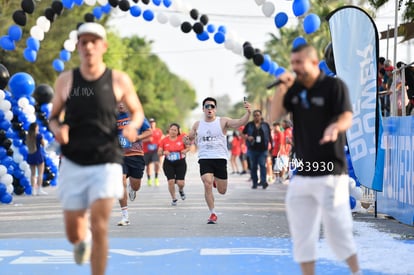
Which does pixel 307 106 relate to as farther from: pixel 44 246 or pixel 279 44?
pixel 279 44

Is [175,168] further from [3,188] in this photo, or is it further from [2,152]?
[2,152]

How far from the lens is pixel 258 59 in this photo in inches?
709

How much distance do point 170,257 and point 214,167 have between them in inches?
166

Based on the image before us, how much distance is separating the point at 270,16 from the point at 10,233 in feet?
23.9

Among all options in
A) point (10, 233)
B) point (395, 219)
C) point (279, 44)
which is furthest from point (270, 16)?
point (279, 44)

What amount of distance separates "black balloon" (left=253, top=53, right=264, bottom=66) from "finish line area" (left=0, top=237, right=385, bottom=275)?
292 inches

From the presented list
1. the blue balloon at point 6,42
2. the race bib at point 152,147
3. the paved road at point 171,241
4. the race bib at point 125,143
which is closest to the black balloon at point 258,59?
the paved road at point 171,241

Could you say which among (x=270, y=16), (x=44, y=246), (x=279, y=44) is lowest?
(x=44, y=246)

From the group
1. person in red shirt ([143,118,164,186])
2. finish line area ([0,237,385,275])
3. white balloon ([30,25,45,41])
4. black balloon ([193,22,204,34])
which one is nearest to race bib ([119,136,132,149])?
finish line area ([0,237,385,275])

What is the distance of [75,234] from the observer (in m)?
6.45

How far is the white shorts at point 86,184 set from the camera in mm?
6316

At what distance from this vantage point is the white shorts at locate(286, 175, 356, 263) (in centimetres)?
634

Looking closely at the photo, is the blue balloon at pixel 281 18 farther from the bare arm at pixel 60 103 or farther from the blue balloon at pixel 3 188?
the bare arm at pixel 60 103

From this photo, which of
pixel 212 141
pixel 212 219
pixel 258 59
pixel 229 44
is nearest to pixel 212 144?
pixel 212 141
